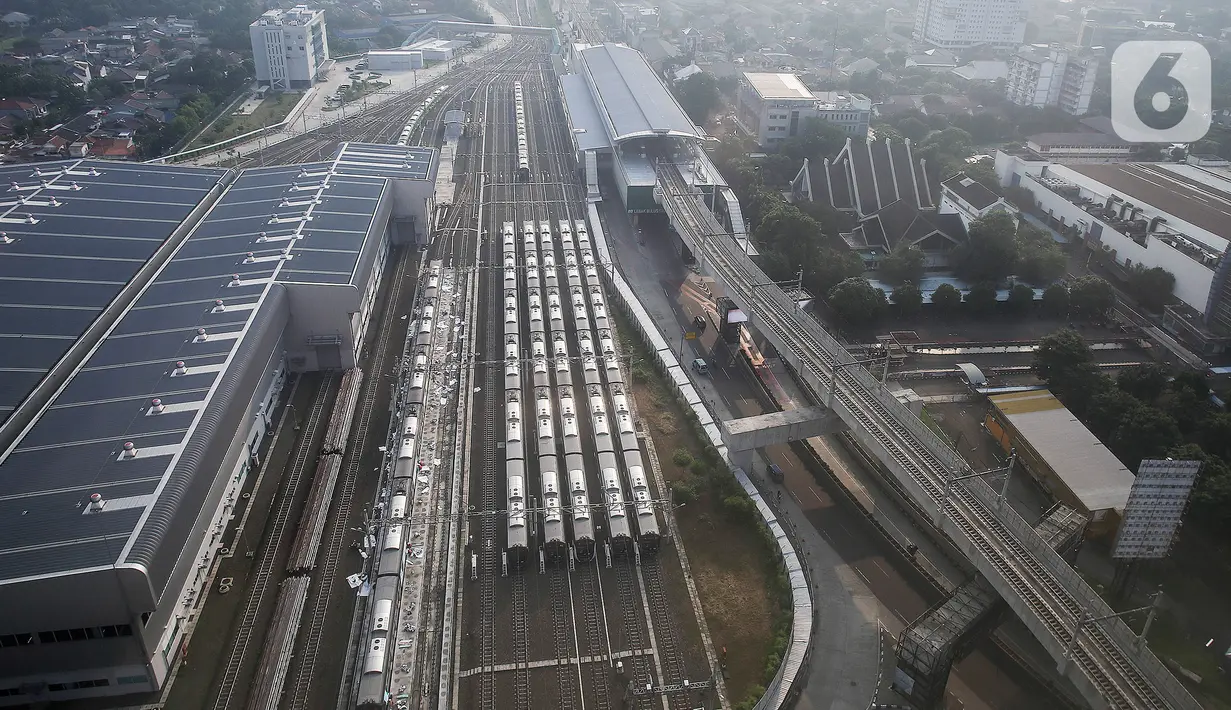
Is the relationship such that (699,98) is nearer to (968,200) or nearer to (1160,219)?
(968,200)

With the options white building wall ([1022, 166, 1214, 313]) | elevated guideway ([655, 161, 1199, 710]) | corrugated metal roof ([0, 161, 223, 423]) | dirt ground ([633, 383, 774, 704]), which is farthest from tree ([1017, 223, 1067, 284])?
corrugated metal roof ([0, 161, 223, 423])

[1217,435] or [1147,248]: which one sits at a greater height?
[1147,248]

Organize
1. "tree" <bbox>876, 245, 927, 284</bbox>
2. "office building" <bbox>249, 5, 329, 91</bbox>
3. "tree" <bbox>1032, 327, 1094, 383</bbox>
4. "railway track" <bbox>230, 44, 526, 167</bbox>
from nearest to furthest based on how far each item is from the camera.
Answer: "tree" <bbox>1032, 327, 1094, 383</bbox>, "tree" <bbox>876, 245, 927, 284</bbox>, "railway track" <bbox>230, 44, 526, 167</bbox>, "office building" <bbox>249, 5, 329, 91</bbox>

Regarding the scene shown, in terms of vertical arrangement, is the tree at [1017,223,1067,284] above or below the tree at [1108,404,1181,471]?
above

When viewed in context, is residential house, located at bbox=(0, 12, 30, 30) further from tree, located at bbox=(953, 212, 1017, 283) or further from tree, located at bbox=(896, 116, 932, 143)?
tree, located at bbox=(953, 212, 1017, 283)

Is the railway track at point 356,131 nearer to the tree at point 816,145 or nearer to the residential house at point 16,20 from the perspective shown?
the tree at point 816,145

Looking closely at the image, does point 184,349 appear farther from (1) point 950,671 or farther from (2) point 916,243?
(2) point 916,243

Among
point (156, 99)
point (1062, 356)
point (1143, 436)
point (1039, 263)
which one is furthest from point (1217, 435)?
point (156, 99)
